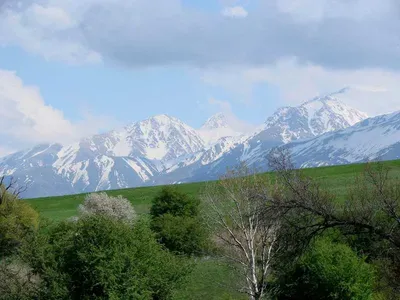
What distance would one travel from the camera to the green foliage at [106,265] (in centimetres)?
4616

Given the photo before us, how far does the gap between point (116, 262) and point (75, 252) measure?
4505mm

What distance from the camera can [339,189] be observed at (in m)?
89.2

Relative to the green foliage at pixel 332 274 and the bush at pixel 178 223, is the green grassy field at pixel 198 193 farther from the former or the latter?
the green foliage at pixel 332 274

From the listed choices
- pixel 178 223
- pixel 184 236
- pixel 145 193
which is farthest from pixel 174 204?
pixel 145 193

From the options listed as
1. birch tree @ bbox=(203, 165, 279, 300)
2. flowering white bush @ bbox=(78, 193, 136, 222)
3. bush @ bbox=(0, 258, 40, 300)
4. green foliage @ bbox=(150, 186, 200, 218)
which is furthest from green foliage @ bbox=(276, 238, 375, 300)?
flowering white bush @ bbox=(78, 193, 136, 222)

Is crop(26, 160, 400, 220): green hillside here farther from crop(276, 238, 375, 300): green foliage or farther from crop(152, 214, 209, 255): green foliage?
crop(276, 238, 375, 300): green foliage

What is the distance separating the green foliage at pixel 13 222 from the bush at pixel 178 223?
15.1m

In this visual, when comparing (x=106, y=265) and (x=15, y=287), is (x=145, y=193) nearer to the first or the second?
(x=15, y=287)

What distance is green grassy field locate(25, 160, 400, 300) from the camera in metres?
56.8

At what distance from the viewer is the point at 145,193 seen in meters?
114

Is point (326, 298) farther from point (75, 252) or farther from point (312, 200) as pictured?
point (312, 200)

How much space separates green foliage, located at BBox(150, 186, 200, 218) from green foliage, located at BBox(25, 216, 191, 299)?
28.2m

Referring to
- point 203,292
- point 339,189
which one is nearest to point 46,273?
point 203,292

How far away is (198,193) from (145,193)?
40.2 m
